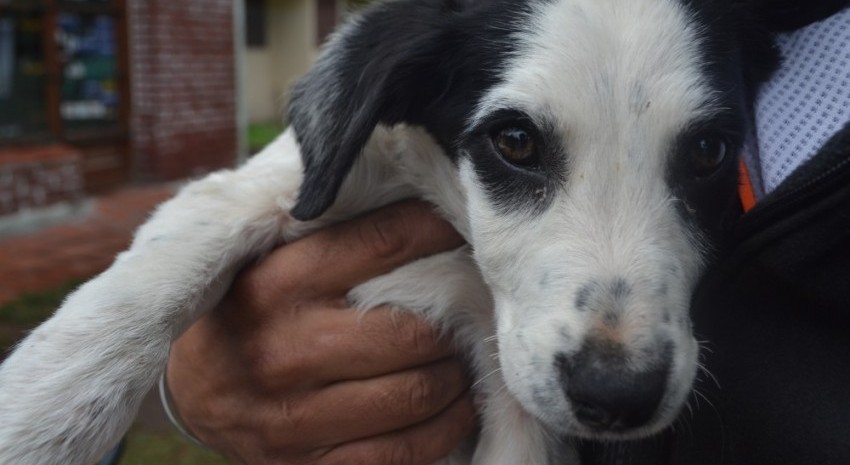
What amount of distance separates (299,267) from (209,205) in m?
0.25

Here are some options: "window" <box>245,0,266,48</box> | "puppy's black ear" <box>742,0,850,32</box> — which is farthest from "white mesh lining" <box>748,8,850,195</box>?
"window" <box>245,0,266,48</box>

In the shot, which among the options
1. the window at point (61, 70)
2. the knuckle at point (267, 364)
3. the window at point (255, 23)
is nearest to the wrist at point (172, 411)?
the knuckle at point (267, 364)

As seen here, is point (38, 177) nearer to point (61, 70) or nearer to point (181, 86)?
point (61, 70)

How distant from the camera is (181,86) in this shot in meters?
9.46

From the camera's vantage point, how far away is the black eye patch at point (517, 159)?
1.66m

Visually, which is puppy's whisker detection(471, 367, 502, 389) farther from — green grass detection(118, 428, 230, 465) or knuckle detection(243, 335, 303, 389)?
green grass detection(118, 428, 230, 465)

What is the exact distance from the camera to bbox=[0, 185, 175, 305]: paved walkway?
5.80 m

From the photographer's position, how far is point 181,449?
435 cm

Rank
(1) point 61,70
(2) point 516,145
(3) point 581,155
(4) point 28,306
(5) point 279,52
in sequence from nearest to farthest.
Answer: (3) point 581,155 < (2) point 516,145 < (4) point 28,306 < (1) point 61,70 < (5) point 279,52

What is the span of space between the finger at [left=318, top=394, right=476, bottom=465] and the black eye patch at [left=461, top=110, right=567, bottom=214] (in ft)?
1.65

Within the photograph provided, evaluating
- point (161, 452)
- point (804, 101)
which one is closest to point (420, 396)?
point (804, 101)

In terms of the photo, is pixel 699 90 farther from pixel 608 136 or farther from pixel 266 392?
pixel 266 392

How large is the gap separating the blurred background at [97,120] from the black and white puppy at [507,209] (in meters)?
3.45

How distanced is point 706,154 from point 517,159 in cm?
34
